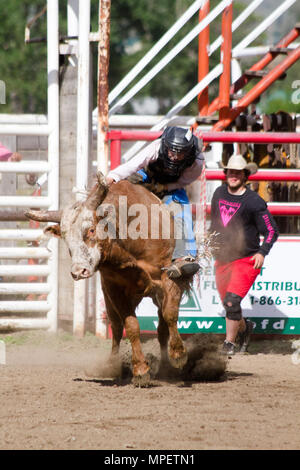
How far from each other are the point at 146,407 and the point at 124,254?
1.18 m

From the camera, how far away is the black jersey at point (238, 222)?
721 centimetres

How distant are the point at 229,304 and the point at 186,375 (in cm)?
131

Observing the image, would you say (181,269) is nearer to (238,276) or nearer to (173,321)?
(173,321)

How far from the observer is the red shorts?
7109 millimetres

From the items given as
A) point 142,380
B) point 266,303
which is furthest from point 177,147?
point 266,303

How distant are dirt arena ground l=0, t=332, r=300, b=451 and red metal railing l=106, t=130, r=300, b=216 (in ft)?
5.26

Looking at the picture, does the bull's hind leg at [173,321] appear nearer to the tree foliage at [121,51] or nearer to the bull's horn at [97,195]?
the bull's horn at [97,195]

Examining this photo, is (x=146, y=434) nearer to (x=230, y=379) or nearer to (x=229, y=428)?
(x=229, y=428)

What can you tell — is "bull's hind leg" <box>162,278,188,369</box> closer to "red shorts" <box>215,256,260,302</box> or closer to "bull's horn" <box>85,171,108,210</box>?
"bull's horn" <box>85,171,108,210</box>

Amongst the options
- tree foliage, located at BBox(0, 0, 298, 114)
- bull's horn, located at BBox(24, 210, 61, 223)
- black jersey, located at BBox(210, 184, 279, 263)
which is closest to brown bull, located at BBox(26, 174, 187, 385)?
bull's horn, located at BBox(24, 210, 61, 223)

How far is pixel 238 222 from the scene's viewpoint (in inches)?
285

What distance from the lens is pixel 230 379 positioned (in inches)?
230

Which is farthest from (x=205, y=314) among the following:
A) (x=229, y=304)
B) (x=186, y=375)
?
(x=186, y=375)

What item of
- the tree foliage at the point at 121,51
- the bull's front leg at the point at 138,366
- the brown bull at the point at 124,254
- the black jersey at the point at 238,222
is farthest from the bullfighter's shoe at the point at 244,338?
the tree foliage at the point at 121,51
